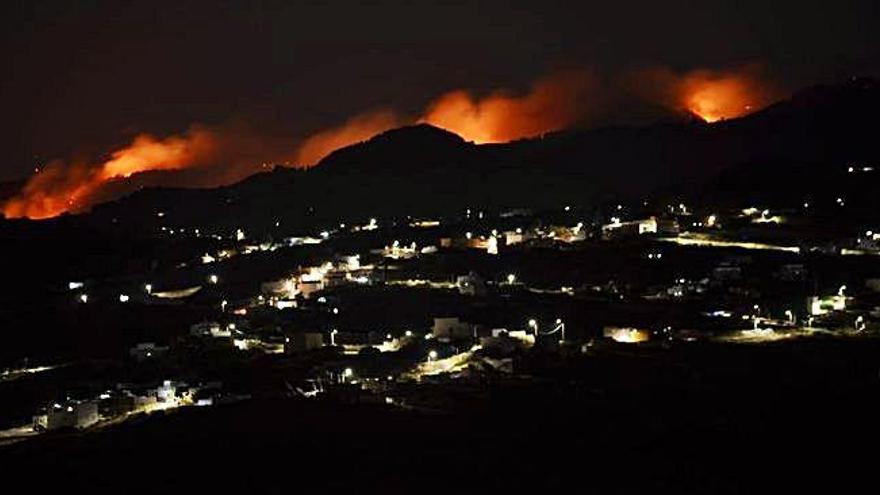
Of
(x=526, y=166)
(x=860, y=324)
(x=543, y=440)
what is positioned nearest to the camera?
(x=543, y=440)

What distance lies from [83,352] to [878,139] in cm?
6708

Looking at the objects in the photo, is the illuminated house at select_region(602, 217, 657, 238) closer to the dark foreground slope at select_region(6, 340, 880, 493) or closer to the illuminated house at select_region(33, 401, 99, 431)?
the dark foreground slope at select_region(6, 340, 880, 493)

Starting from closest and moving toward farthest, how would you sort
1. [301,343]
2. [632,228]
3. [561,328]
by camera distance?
[561,328] → [301,343] → [632,228]

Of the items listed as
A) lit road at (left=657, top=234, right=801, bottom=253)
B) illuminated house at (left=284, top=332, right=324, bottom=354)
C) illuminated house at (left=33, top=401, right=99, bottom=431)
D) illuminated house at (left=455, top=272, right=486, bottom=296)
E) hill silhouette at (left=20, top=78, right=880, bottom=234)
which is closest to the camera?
illuminated house at (left=33, top=401, right=99, bottom=431)

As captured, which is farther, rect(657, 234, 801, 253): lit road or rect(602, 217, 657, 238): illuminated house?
rect(602, 217, 657, 238): illuminated house

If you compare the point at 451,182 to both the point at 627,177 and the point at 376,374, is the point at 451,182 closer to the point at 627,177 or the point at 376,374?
the point at 627,177

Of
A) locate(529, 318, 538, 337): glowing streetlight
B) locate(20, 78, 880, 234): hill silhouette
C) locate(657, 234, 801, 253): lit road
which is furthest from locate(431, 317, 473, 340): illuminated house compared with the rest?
locate(20, 78, 880, 234): hill silhouette

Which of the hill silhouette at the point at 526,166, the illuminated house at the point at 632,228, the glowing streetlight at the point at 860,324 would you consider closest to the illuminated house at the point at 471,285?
the illuminated house at the point at 632,228

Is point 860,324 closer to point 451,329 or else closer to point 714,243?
point 451,329

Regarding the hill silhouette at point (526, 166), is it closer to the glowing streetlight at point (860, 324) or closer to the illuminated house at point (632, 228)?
the illuminated house at point (632, 228)

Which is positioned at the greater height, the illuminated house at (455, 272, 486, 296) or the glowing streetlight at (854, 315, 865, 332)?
the illuminated house at (455, 272, 486, 296)

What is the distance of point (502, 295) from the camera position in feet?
117

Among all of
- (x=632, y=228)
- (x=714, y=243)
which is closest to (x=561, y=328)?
(x=714, y=243)

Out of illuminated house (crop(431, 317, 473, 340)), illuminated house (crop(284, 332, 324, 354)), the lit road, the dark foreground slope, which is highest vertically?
the lit road
